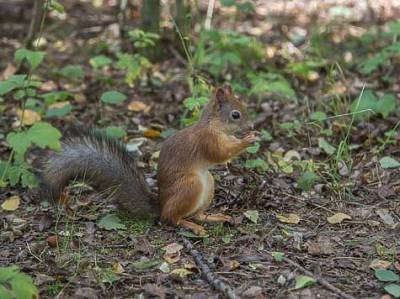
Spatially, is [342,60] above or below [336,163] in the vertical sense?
above

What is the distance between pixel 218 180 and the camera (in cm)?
423

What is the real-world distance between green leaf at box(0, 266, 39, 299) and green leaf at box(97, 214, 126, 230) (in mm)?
1040

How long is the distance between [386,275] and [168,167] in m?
1.26

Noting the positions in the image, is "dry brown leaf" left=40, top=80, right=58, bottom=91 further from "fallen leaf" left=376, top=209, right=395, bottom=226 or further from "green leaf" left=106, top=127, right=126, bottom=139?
"fallen leaf" left=376, top=209, right=395, bottom=226

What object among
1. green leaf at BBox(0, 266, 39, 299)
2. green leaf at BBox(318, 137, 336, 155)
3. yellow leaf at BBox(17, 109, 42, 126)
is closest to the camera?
green leaf at BBox(0, 266, 39, 299)

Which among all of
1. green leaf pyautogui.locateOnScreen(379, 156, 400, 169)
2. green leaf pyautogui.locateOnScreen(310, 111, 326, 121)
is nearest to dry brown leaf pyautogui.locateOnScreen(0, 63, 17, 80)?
green leaf pyautogui.locateOnScreen(310, 111, 326, 121)

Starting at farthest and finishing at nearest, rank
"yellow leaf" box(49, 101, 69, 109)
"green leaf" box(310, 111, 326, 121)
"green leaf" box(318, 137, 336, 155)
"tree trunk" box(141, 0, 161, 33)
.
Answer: "tree trunk" box(141, 0, 161, 33) < "yellow leaf" box(49, 101, 69, 109) < "green leaf" box(310, 111, 326, 121) < "green leaf" box(318, 137, 336, 155)

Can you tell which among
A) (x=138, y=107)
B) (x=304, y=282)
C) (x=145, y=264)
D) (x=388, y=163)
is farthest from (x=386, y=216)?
(x=138, y=107)

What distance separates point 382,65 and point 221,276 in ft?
11.5

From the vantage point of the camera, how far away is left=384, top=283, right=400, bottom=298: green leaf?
2848 millimetres

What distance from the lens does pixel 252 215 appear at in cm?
371

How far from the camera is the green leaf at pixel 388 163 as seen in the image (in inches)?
167

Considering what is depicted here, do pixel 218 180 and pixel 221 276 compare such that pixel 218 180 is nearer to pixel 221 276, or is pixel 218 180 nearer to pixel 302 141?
pixel 302 141

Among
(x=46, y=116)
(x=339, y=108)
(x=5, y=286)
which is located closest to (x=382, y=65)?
(x=339, y=108)
